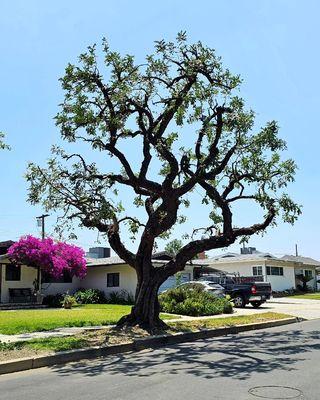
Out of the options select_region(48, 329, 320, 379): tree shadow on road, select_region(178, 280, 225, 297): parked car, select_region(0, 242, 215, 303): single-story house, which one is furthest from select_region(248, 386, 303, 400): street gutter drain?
select_region(0, 242, 215, 303): single-story house

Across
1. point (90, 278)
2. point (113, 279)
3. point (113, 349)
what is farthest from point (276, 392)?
point (90, 278)

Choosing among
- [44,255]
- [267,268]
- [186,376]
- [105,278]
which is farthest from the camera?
[267,268]

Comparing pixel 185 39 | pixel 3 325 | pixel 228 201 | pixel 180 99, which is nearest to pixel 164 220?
pixel 228 201

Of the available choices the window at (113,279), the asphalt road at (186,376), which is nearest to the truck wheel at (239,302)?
the window at (113,279)

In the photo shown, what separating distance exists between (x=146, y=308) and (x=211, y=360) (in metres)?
5.14

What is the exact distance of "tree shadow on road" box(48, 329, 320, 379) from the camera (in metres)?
9.21

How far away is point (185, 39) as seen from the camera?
14859 millimetres

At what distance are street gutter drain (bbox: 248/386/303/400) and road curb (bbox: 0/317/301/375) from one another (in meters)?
4.73

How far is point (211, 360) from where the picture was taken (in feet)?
34.1

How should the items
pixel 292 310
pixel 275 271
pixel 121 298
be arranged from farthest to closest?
pixel 275 271
pixel 121 298
pixel 292 310

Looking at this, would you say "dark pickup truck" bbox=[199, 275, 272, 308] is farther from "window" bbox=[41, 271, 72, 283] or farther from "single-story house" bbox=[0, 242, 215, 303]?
"window" bbox=[41, 271, 72, 283]

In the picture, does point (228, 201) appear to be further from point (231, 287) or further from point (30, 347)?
point (231, 287)

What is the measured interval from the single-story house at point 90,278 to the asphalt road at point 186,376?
20619mm

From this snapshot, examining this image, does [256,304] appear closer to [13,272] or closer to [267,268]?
[13,272]
